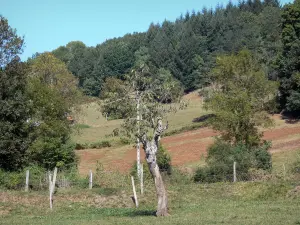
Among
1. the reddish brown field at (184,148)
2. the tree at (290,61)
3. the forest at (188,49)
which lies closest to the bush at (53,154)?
the reddish brown field at (184,148)

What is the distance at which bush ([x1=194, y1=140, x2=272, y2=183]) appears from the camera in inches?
1351

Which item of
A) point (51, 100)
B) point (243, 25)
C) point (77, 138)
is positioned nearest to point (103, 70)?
point (243, 25)

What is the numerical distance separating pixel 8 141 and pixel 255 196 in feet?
60.0

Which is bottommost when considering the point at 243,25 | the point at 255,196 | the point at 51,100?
the point at 255,196

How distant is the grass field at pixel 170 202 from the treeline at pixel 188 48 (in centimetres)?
9608

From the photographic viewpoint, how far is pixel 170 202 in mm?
28047

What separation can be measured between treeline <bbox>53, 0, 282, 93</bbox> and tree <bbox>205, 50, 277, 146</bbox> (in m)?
74.2

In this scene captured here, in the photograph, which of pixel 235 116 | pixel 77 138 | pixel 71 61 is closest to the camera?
pixel 235 116

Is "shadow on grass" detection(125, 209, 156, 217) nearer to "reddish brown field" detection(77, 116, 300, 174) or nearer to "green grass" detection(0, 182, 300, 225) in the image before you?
"green grass" detection(0, 182, 300, 225)

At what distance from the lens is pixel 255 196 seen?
93.9 ft

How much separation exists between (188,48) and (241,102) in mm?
103939

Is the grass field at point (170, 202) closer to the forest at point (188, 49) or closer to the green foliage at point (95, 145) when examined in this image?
the green foliage at point (95, 145)

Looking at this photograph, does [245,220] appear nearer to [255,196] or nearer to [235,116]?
[255,196]

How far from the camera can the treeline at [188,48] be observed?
141 m
